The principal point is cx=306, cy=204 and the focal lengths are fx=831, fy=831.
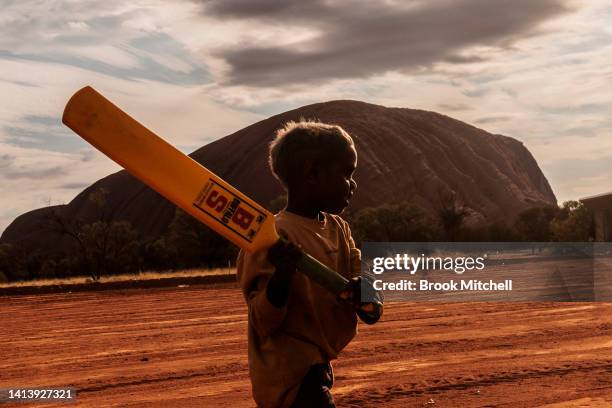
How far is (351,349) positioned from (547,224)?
7539cm

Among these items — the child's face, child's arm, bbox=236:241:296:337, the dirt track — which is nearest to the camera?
child's arm, bbox=236:241:296:337

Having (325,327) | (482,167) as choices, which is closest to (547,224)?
(482,167)

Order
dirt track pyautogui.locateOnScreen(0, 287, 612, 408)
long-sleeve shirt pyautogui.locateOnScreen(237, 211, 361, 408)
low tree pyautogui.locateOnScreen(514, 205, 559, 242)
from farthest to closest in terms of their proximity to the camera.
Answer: low tree pyautogui.locateOnScreen(514, 205, 559, 242), dirt track pyautogui.locateOnScreen(0, 287, 612, 408), long-sleeve shirt pyautogui.locateOnScreen(237, 211, 361, 408)

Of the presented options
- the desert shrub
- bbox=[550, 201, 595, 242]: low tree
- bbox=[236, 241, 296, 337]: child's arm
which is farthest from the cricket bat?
bbox=[550, 201, 595, 242]: low tree

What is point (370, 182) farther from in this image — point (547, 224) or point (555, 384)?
point (555, 384)

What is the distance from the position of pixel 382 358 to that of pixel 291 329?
7.36 meters

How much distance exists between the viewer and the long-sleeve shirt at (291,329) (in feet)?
8.61

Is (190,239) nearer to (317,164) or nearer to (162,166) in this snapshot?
(317,164)

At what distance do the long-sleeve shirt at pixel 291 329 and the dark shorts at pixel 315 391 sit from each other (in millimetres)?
24

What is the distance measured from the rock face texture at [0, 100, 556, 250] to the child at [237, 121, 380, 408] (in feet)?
324

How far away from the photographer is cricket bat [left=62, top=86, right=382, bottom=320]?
2.29 m

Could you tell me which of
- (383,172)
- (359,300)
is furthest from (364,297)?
(383,172)

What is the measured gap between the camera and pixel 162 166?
232cm

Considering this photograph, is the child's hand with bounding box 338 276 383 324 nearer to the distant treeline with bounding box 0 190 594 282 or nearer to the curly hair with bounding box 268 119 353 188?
the curly hair with bounding box 268 119 353 188
